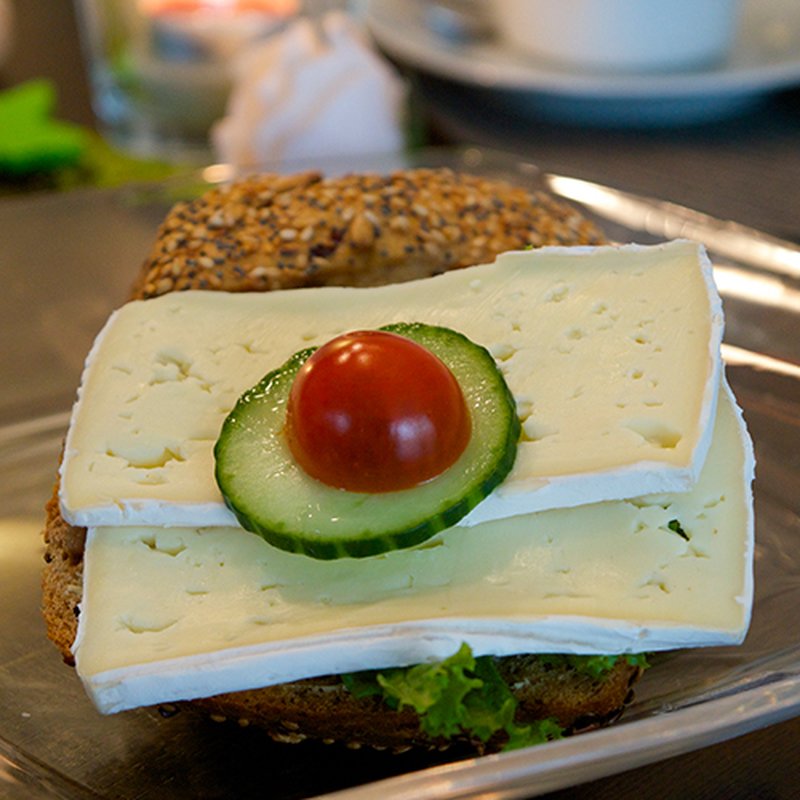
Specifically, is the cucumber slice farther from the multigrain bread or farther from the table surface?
the table surface

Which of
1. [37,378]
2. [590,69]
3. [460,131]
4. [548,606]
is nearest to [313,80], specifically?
[460,131]

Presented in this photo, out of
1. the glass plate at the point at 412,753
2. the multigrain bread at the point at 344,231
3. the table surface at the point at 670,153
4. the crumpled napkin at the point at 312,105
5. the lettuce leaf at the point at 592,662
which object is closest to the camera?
the glass plate at the point at 412,753

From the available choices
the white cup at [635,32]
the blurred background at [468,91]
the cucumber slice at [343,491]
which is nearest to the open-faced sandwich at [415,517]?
the cucumber slice at [343,491]

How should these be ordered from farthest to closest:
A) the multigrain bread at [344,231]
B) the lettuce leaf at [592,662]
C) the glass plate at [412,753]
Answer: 1. the multigrain bread at [344,231]
2. the lettuce leaf at [592,662]
3. the glass plate at [412,753]

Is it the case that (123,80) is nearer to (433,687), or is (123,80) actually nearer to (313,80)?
(313,80)

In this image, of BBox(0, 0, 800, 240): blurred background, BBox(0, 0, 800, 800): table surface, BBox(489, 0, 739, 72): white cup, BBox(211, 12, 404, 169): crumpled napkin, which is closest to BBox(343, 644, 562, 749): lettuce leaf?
BBox(0, 0, 800, 800): table surface

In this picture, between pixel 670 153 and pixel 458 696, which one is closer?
pixel 458 696

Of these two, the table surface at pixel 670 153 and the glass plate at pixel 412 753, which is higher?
the glass plate at pixel 412 753

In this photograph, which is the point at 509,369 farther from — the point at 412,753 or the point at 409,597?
the point at 412,753

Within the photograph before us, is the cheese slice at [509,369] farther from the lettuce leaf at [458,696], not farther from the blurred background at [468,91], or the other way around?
the blurred background at [468,91]

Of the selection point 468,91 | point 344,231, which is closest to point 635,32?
point 468,91
